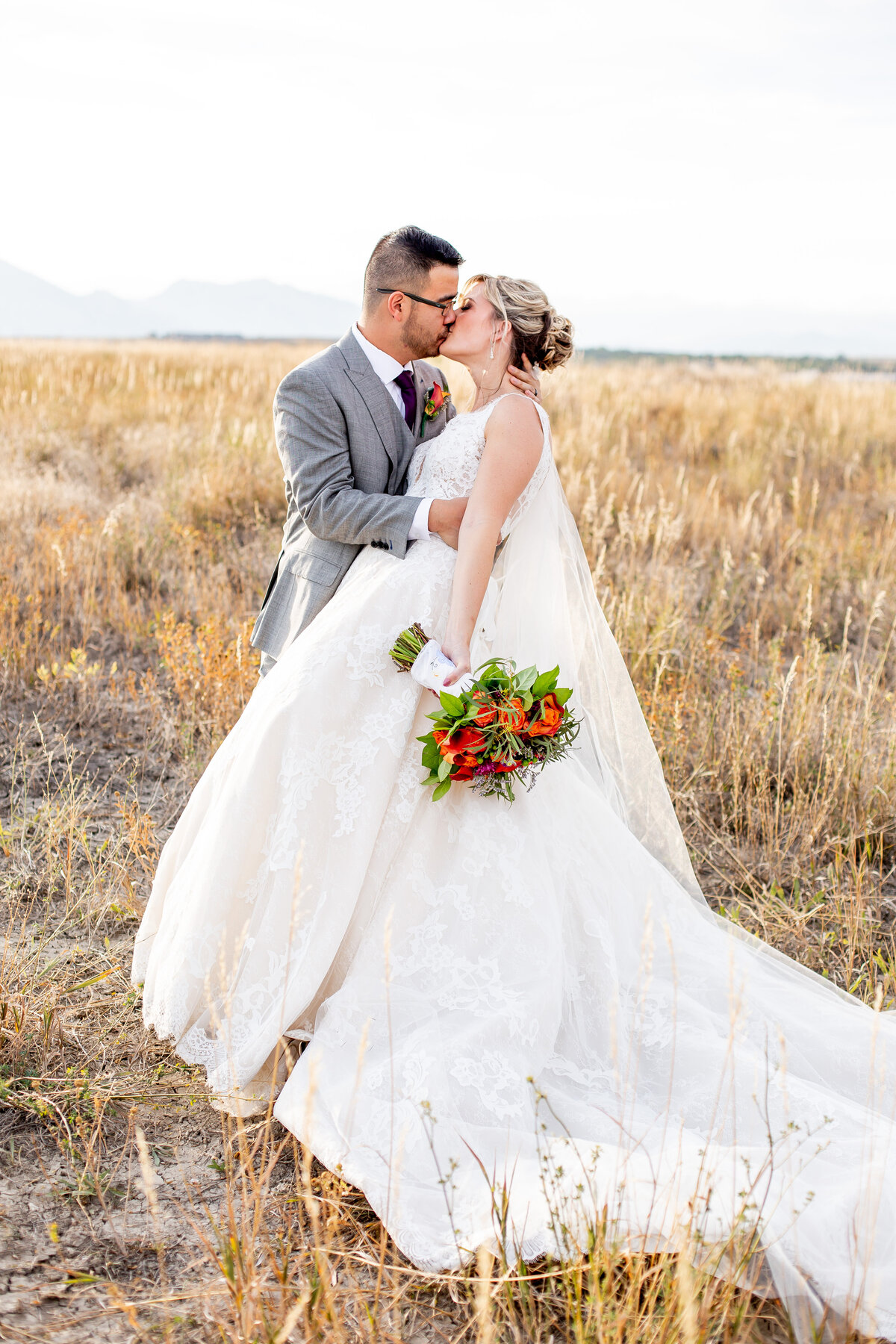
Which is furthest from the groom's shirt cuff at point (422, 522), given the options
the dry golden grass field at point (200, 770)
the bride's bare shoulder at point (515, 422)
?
the dry golden grass field at point (200, 770)

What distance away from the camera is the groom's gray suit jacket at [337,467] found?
2574 millimetres

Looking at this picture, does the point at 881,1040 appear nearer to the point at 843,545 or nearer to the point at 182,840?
the point at 182,840

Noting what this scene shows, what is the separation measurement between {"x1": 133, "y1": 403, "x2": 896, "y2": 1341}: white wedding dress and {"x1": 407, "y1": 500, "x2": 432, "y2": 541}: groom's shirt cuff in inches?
2.8

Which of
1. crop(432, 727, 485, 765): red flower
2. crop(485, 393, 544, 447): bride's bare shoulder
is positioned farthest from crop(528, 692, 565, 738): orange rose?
crop(485, 393, 544, 447): bride's bare shoulder

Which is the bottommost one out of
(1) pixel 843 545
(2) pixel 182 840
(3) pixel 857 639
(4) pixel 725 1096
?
(4) pixel 725 1096

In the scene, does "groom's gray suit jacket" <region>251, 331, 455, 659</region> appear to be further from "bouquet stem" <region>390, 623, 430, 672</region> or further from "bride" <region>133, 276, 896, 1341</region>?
"bouquet stem" <region>390, 623, 430, 672</region>

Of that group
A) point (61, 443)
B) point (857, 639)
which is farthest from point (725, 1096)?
point (61, 443)

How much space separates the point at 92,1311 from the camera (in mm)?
1724

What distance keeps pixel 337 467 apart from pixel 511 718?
0.95 metres

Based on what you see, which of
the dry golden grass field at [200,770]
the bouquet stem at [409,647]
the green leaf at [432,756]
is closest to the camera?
the dry golden grass field at [200,770]

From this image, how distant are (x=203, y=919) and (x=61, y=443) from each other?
Answer: 679 centimetres

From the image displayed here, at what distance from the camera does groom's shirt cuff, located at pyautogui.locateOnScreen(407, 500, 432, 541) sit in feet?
8.43

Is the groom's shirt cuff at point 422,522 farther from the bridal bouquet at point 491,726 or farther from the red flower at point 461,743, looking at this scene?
the red flower at point 461,743

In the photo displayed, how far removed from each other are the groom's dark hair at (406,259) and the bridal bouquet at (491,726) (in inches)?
43.1
